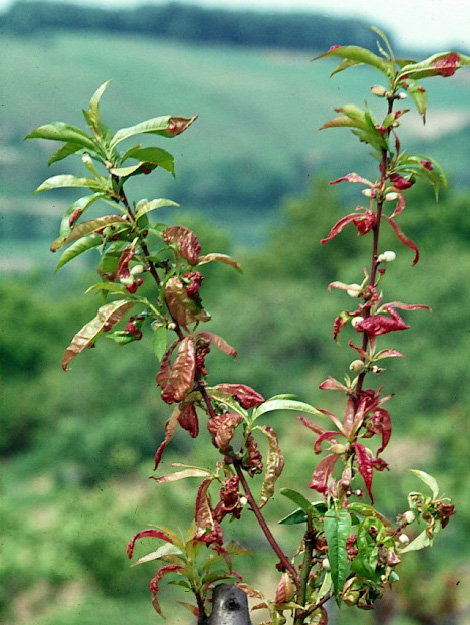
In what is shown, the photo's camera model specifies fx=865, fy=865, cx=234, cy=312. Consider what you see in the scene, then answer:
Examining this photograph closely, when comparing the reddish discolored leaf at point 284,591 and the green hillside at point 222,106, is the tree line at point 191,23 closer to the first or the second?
the green hillside at point 222,106

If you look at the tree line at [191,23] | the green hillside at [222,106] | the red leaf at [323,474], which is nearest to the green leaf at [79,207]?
the red leaf at [323,474]

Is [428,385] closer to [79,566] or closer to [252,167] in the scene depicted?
[79,566]

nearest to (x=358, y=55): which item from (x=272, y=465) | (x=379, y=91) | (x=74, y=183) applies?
(x=379, y=91)

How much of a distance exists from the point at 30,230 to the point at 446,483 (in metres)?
11.7

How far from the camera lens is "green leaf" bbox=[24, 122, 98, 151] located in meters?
0.81

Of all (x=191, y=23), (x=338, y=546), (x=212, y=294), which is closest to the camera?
(x=338, y=546)

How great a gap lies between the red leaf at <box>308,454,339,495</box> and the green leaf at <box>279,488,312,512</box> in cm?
2

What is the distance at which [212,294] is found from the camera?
13703mm

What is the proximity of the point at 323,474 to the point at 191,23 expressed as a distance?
79.5 ft

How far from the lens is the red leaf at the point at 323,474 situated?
0.85m

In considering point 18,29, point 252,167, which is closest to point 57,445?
point 252,167

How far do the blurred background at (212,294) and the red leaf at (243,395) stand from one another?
0.51 feet

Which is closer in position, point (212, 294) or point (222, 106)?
point (212, 294)

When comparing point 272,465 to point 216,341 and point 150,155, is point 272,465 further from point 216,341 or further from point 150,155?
point 150,155
